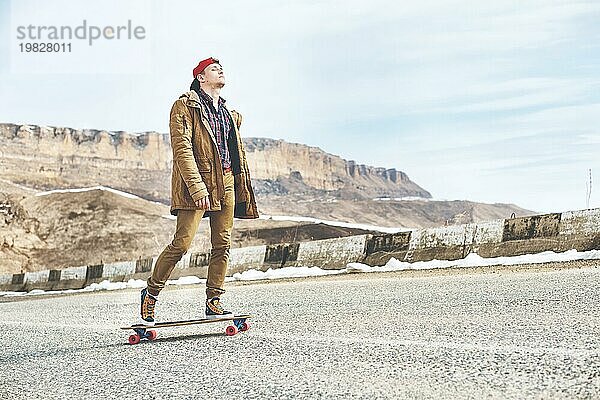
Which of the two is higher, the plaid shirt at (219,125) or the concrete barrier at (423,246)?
the plaid shirt at (219,125)

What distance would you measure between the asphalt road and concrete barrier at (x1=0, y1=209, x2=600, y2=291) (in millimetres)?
1803

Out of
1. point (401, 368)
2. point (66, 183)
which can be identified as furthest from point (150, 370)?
point (66, 183)

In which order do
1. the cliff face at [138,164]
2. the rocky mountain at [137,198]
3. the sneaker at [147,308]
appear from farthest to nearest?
1. the cliff face at [138,164]
2. the rocky mountain at [137,198]
3. the sneaker at [147,308]

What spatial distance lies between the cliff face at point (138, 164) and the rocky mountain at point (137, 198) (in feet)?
0.31

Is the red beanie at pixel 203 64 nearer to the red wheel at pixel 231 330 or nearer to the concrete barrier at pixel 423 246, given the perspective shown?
the red wheel at pixel 231 330

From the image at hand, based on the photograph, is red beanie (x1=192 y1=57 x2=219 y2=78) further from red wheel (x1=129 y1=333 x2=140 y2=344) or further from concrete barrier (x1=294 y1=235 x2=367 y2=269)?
concrete barrier (x1=294 y1=235 x2=367 y2=269)

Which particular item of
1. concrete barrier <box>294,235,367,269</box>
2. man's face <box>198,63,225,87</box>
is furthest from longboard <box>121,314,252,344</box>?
concrete barrier <box>294,235,367,269</box>

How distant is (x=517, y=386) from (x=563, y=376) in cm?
26

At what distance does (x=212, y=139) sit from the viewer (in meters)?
6.68

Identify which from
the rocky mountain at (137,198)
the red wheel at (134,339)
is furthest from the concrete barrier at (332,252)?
the rocky mountain at (137,198)

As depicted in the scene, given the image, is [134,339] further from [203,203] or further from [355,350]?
[355,350]

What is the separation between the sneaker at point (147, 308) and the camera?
6.70 metres

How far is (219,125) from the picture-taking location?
22.3 feet

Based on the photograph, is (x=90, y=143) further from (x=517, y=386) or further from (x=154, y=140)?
(x=517, y=386)
